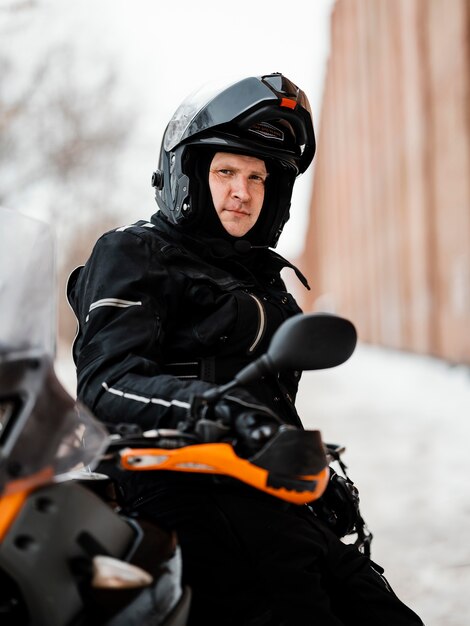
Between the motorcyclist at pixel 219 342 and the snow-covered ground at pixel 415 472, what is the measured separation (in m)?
2.12

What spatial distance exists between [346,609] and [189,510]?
0.50m

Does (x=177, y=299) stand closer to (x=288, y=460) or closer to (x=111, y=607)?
(x=288, y=460)

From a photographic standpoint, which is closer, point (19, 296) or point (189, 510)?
point (19, 296)

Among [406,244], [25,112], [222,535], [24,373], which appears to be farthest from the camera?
[406,244]

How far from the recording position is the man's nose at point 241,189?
8.27 feet

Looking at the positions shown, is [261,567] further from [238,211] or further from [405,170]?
[405,170]

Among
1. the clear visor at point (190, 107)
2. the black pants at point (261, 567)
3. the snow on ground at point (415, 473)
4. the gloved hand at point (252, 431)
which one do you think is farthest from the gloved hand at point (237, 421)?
the snow on ground at point (415, 473)

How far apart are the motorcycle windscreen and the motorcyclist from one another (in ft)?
0.86

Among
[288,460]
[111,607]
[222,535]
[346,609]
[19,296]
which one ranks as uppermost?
[19,296]

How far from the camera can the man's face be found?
2.53 m

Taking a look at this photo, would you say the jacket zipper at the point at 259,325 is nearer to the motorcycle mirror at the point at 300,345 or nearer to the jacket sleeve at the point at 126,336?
the jacket sleeve at the point at 126,336

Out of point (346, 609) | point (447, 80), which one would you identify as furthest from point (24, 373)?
point (447, 80)

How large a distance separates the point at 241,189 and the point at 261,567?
3.74 ft

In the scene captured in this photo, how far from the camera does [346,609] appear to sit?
6.77 ft
